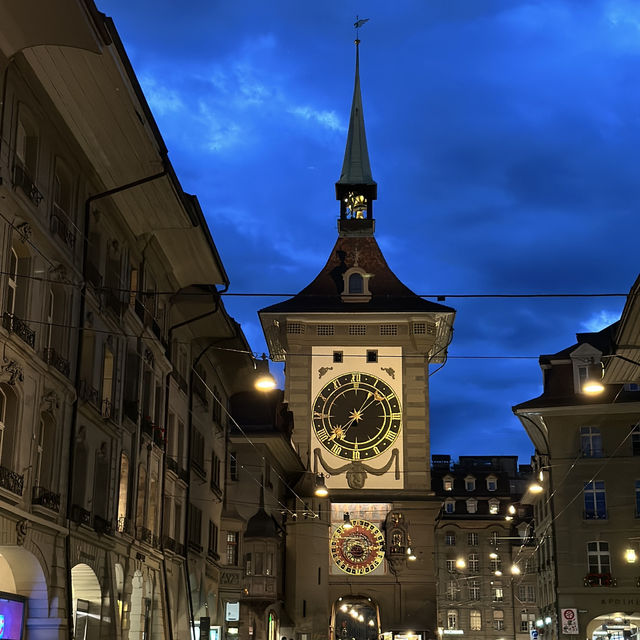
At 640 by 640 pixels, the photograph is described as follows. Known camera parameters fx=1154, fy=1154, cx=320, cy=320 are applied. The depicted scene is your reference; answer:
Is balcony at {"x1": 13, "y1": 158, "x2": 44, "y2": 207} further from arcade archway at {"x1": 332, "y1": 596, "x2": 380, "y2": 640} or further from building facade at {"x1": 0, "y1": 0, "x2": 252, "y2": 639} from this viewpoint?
arcade archway at {"x1": 332, "y1": 596, "x2": 380, "y2": 640}

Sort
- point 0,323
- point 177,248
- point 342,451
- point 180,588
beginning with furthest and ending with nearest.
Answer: point 342,451 < point 180,588 < point 177,248 < point 0,323

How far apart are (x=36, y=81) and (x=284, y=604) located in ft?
136

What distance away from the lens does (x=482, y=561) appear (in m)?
106

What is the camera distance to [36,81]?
19250mm

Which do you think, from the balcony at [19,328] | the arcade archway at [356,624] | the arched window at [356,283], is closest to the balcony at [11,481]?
the balcony at [19,328]

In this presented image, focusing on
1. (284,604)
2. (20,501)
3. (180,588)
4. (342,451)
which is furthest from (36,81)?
(342,451)

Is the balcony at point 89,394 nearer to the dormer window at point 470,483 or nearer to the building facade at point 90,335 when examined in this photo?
the building facade at point 90,335

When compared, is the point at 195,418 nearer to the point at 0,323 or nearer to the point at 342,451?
the point at 0,323

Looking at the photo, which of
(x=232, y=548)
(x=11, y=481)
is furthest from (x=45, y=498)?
(x=232, y=548)

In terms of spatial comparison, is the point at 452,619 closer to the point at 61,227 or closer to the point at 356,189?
the point at 356,189

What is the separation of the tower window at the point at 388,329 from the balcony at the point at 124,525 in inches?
1681

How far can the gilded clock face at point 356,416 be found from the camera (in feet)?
218

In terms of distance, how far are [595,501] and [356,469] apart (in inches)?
721

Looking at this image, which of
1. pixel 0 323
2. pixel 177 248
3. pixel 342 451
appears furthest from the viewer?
pixel 342 451
